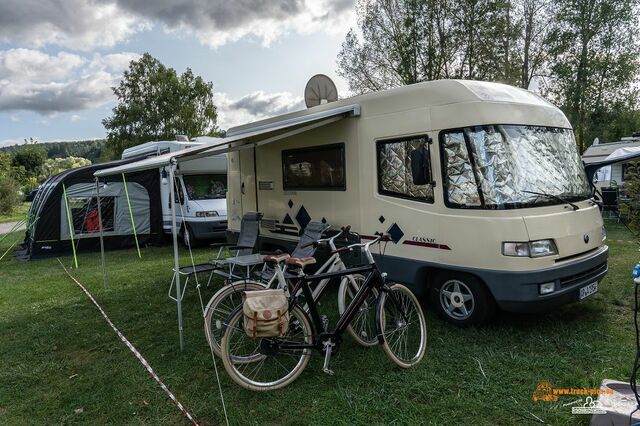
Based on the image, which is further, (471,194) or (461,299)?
(461,299)

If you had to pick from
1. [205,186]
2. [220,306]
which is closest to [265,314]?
[220,306]

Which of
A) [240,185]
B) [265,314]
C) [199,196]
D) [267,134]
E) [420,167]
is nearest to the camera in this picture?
[265,314]

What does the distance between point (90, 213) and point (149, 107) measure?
15242 millimetres

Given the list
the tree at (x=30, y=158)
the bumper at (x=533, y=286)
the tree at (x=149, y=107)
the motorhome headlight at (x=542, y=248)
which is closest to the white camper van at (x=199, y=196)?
the bumper at (x=533, y=286)

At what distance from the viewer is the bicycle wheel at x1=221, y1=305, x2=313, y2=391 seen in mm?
3260

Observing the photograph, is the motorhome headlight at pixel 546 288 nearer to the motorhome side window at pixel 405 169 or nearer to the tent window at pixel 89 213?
the motorhome side window at pixel 405 169

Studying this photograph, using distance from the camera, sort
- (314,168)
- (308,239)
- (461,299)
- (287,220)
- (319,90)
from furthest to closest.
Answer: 1. (319,90)
2. (287,220)
3. (314,168)
4. (308,239)
5. (461,299)

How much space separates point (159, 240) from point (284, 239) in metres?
6.76

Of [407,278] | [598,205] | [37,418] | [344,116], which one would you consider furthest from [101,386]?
[598,205]

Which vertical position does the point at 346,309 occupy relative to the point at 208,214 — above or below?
below

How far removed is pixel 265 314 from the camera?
308 centimetres

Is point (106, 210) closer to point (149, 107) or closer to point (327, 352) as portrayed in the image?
point (327, 352)

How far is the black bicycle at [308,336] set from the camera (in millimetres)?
3348

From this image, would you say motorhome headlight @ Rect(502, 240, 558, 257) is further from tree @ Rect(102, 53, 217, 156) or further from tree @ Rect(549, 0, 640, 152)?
tree @ Rect(102, 53, 217, 156)
